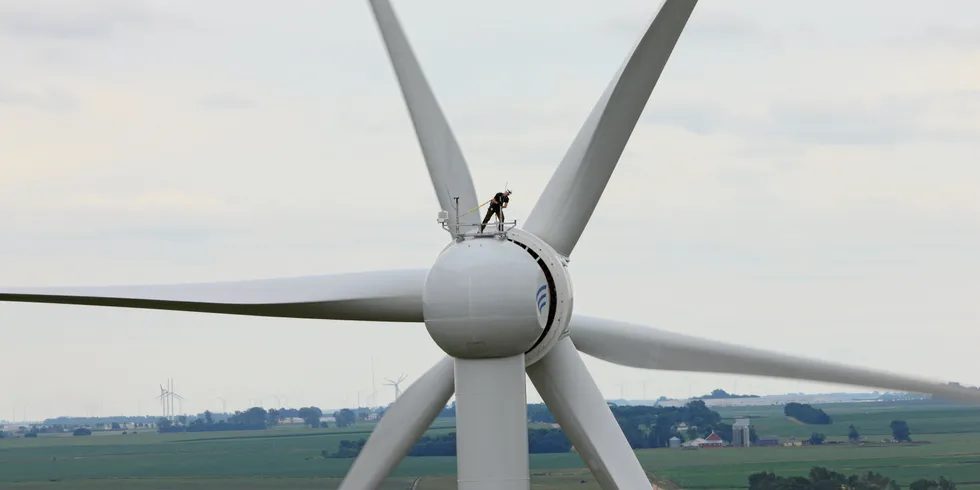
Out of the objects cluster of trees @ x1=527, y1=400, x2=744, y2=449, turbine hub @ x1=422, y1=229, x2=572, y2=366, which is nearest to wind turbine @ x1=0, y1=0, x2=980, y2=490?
turbine hub @ x1=422, y1=229, x2=572, y2=366

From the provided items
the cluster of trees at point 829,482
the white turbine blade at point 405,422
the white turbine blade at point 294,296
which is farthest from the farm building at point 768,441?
the white turbine blade at point 294,296

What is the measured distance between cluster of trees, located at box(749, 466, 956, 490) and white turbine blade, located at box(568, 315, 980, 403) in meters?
32.9

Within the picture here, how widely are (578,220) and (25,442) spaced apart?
283 ft

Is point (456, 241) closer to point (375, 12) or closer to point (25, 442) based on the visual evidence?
point (375, 12)

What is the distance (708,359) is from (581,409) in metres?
2.58

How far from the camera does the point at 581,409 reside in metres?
23.9

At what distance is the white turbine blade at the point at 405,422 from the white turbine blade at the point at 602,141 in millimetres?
2654

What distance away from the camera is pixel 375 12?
2469cm

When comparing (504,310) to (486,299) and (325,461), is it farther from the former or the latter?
(325,461)

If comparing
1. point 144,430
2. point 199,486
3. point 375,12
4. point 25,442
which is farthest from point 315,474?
point 144,430

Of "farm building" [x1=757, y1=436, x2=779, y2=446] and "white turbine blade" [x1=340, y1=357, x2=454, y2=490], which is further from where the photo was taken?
"farm building" [x1=757, y1=436, x2=779, y2=446]

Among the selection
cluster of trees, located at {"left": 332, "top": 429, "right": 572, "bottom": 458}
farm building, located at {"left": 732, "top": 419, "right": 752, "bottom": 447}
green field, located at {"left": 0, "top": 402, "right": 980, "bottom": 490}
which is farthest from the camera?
farm building, located at {"left": 732, "top": 419, "right": 752, "bottom": 447}

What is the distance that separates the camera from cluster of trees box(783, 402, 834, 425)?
116 metres

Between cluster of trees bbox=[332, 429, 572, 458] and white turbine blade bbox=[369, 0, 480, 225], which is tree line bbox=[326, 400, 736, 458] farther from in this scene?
white turbine blade bbox=[369, 0, 480, 225]
